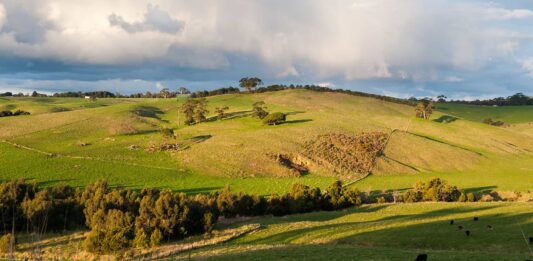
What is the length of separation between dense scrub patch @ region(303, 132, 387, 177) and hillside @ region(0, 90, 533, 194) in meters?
1.97

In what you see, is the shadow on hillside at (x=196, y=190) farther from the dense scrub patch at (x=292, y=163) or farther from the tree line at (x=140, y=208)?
the dense scrub patch at (x=292, y=163)

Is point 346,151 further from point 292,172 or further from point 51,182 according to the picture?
point 51,182

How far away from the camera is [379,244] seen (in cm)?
3762

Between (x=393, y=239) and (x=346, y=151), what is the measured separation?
223 feet

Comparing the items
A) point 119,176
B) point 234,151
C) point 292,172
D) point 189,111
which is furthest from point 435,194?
point 189,111

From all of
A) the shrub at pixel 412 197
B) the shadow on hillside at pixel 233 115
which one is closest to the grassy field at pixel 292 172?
the shadow on hillside at pixel 233 115

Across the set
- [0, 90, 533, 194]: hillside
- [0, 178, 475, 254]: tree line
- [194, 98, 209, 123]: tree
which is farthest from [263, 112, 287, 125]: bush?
[0, 178, 475, 254]: tree line

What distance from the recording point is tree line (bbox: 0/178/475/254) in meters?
45.3

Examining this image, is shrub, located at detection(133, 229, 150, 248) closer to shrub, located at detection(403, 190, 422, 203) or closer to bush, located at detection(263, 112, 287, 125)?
shrub, located at detection(403, 190, 422, 203)

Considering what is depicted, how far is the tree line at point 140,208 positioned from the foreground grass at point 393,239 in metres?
5.53

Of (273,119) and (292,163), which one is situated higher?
(273,119)

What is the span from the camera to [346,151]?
105938 mm

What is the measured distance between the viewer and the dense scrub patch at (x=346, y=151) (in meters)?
97.6

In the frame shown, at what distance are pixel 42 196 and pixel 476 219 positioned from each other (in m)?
48.9
